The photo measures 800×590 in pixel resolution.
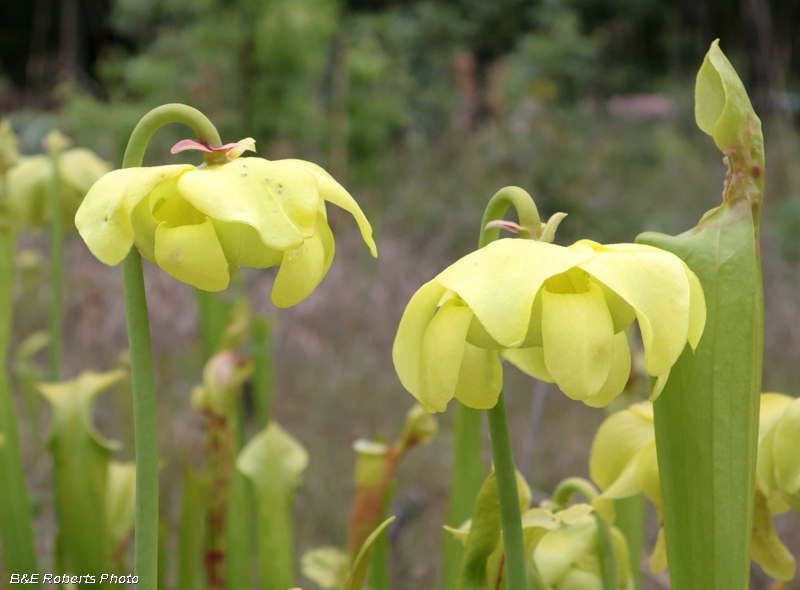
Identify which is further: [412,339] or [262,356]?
[262,356]

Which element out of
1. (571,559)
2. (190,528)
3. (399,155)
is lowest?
(190,528)

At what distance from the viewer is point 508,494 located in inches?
11.7

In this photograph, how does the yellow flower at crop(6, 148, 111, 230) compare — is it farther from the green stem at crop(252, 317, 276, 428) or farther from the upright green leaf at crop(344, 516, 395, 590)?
the upright green leaf at crop(344, 516, 395, 590)

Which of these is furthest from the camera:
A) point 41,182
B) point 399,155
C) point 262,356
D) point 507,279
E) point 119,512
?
point 399,155

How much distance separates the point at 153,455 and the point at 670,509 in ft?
0.77

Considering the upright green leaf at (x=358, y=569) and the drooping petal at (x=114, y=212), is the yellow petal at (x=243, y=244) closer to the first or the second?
the drooping petal at (x=114, y=212)

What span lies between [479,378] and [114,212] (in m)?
0.17

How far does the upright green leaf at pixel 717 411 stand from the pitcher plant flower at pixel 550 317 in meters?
0.02

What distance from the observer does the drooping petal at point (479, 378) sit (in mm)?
296

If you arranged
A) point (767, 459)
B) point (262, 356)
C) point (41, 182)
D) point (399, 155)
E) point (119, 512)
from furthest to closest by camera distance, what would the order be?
point (399, 155)
point (262, 356)
point (41, 182)
point (119, 512)
point (767, 459)

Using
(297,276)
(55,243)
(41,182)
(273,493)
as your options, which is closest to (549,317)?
(297,276)

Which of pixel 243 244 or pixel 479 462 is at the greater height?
pixel 243 244

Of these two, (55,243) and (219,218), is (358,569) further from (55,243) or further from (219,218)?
(55,243)

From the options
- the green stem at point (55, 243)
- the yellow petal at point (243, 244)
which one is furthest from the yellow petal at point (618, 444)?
the green stem at point (55, 243)
